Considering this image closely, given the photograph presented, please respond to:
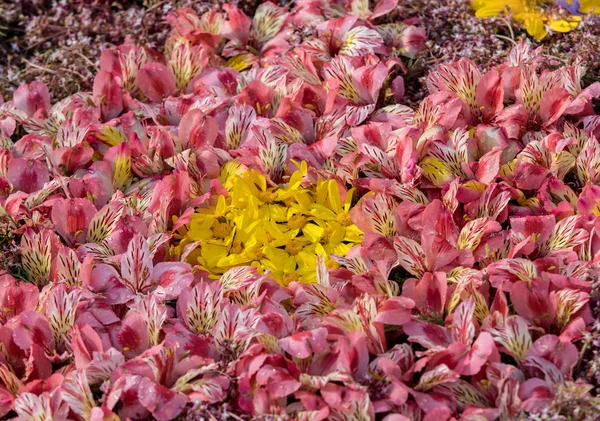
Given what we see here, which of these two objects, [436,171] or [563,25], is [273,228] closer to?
[436,171]

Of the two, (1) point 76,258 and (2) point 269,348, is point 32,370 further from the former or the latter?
(2) point 269,348

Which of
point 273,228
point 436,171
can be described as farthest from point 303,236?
point 436,171

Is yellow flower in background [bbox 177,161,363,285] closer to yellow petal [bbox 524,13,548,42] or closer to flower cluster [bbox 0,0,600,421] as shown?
flower cluster [bbox 0,0,600,421]

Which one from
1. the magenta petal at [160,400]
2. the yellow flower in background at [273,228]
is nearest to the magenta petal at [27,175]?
the yellow flower in background at [273,228]

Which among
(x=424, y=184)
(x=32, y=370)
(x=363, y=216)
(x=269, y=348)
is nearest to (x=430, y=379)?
(x=269, y=348)

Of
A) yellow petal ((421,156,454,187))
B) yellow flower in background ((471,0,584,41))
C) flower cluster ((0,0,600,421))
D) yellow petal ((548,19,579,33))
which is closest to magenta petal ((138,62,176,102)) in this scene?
flower cluster ((0,0,600,421))

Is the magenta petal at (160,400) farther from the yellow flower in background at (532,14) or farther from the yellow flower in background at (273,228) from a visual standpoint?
the yellow flower in background at (532,14)
